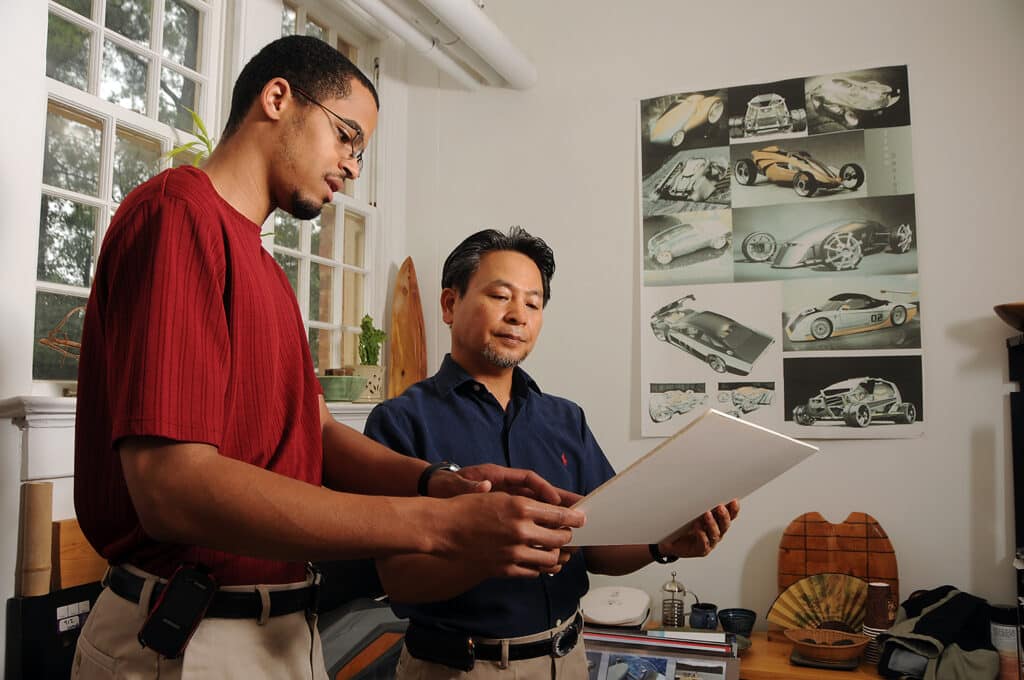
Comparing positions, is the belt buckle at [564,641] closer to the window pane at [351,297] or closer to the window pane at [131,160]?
the window pane at [131,160]

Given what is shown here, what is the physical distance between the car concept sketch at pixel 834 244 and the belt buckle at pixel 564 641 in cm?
181

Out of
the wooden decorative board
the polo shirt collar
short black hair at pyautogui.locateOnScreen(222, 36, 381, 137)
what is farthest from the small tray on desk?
short black hair at pyautogui.locateOnScreen(222, 36, 381, 137)

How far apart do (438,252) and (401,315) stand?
34 centimetres

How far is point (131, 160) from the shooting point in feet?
8.07

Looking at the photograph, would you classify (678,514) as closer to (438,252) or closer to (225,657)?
(225,657)

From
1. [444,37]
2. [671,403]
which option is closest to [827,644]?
[671,403]

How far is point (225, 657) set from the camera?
39.6 inches

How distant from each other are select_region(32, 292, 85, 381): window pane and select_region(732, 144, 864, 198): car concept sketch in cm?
228

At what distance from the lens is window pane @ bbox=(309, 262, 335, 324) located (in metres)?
3.29

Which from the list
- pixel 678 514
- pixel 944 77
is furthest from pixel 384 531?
pixel 944 77

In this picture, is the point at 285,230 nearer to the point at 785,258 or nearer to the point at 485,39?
the point at 485,39

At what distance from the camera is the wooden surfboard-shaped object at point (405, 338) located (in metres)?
3.44

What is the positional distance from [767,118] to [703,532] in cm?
206

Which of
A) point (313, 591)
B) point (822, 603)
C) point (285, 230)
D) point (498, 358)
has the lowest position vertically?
point (822, 603)
